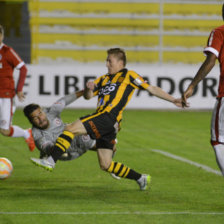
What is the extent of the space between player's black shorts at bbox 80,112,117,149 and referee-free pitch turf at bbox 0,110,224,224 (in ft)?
1.79

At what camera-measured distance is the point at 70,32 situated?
22672mm

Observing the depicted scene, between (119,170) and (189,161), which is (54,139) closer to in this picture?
(119,170)

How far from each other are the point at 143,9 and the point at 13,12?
4572mm

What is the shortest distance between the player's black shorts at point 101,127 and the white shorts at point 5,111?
3.39 m

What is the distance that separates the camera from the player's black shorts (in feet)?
22.1

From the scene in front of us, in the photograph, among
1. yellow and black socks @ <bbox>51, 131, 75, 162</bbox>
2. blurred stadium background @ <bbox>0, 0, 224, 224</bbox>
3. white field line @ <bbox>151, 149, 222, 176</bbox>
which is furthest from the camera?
white field line @ <bbox>151, 149, 222, 176</bbox>

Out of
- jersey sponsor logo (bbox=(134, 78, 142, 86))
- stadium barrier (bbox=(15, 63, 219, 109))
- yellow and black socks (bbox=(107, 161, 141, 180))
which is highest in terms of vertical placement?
jersey sponsor logo (bbox=(134, 78, 142, 86))

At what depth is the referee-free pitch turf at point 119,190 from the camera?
575 cm

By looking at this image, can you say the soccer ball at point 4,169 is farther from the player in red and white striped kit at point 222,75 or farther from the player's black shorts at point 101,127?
the player in red and white striped kit at point 222,75

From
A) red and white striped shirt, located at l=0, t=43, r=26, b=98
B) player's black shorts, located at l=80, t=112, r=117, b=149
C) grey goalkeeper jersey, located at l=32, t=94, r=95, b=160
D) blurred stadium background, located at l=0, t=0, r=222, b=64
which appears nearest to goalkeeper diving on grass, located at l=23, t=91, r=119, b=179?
grey goalkeeper jersey, located at l=32, t=94, r=95, b=160

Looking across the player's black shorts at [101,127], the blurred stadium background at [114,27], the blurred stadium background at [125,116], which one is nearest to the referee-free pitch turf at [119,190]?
the blurred stadium background at [125,116]

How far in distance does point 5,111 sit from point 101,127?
3.59 meters

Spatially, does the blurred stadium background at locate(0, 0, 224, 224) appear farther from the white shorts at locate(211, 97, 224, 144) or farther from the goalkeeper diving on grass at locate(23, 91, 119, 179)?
the white shorts at locate(211, 97, 224, 144)

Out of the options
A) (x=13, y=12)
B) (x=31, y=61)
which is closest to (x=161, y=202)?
(x=31, y=61)
